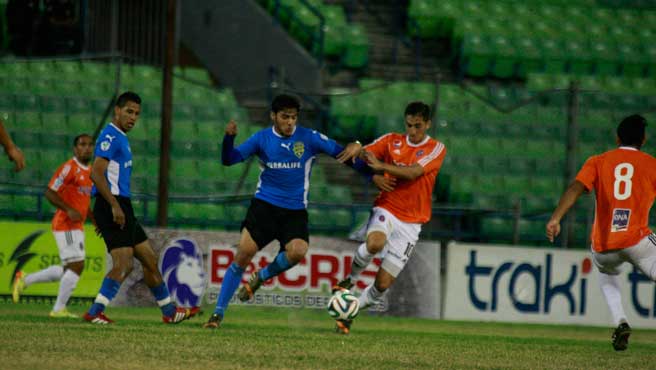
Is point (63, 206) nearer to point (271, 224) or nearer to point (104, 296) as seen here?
point (104, 296)

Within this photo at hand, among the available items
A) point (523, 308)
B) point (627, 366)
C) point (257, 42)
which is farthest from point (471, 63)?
point (627, 366)

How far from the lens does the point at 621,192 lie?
1078 cm

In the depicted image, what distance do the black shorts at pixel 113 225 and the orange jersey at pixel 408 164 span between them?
2499mm

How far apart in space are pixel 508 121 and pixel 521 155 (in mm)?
708

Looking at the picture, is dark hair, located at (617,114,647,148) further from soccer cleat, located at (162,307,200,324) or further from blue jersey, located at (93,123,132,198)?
blue jersey, located at (93,123,132,198)

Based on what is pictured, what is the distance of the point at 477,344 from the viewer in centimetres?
1121

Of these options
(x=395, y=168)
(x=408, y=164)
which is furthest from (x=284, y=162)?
(x=408, y=164)

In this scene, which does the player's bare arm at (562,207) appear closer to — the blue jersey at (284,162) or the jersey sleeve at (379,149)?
the jersey sleeve at (379,149)

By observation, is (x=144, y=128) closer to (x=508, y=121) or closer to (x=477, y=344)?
(x=508, y=121)

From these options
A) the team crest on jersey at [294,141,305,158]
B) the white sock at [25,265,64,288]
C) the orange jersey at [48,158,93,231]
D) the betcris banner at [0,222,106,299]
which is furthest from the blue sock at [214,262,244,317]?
the betcris banner at [0,222,106,299]

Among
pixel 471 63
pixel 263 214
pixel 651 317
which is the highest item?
pixel 471 63

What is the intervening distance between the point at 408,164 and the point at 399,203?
40 centimetres

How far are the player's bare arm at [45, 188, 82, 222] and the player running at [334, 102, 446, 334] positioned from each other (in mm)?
2880

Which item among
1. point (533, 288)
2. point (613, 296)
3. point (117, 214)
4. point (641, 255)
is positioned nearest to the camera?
point (117, 214)
